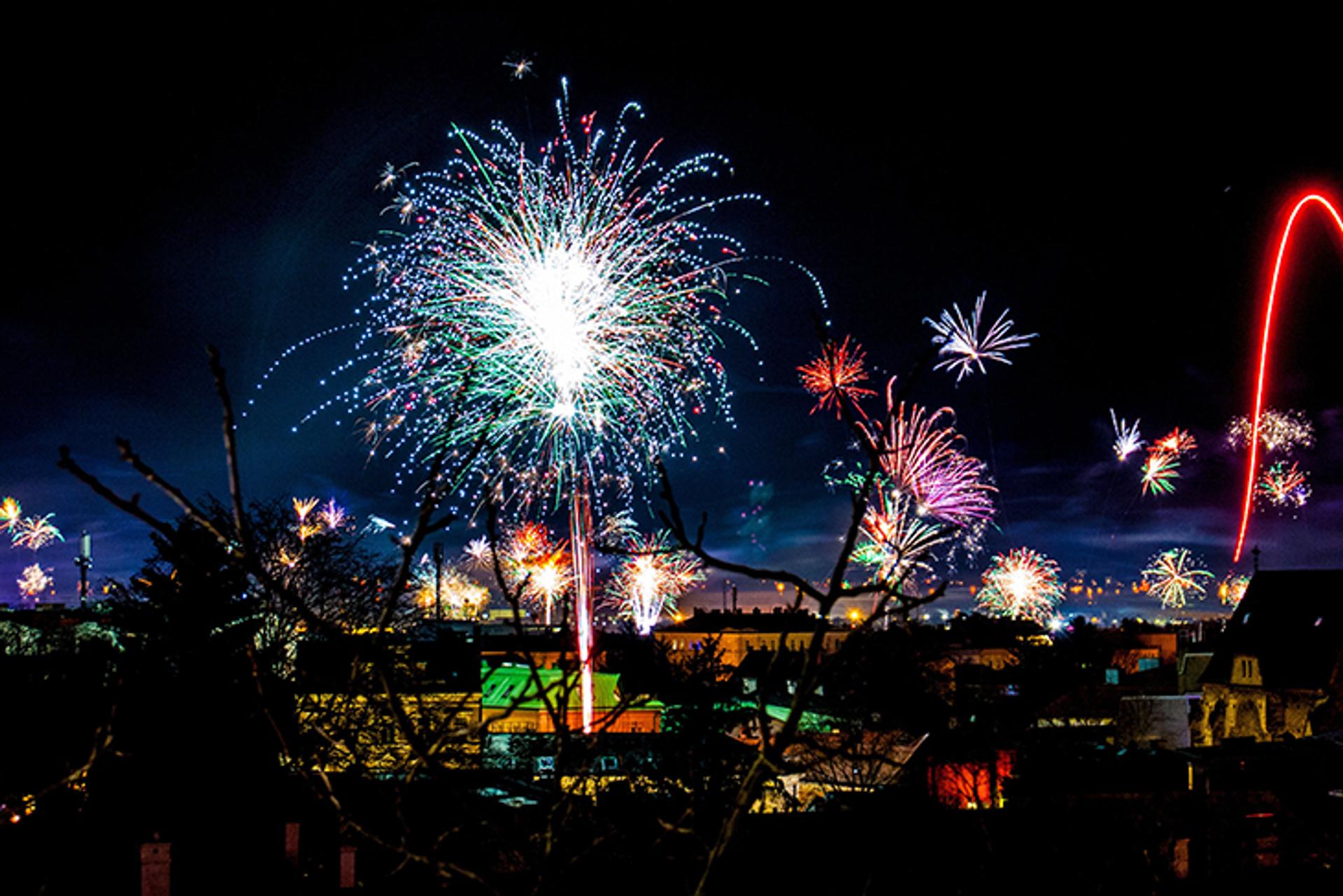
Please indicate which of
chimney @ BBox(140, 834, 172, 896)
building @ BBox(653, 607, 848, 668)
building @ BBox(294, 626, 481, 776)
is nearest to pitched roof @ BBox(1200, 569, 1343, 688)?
building @ BBox(653, 607, 848, 668)

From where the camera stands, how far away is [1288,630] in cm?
3428

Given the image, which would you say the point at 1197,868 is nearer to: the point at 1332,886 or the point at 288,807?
the point at 1332,886

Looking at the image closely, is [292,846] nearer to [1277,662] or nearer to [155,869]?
[155,869]

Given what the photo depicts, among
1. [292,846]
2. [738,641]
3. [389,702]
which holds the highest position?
[389,702]

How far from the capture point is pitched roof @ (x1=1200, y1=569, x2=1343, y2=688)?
32.0 meters

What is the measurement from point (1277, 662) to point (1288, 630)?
1976 millimetres

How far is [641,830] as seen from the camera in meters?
12.3

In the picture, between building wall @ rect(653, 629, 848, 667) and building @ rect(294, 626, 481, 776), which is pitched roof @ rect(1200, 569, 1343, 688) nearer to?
building wall @ rect(653, 629, 848, 667)

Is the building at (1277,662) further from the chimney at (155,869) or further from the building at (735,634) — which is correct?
the chimney at (155,869)

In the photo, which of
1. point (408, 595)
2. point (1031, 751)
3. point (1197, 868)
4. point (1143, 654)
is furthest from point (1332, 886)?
point (1143, 654)

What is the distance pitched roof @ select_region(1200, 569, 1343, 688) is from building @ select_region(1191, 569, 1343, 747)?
3 cm

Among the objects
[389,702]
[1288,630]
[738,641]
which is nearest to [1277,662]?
[1288,630]

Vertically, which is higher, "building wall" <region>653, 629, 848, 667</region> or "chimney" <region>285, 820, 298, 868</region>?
"chimney" <region>285, 820, 298, 868</region>

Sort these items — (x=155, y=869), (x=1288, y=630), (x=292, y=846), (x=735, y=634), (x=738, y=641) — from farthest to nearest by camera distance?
(x=735, y=634)
(x=738, y=641)
(x=1288, y=630)
(x=292, y=846)
(x=155, y=869)
